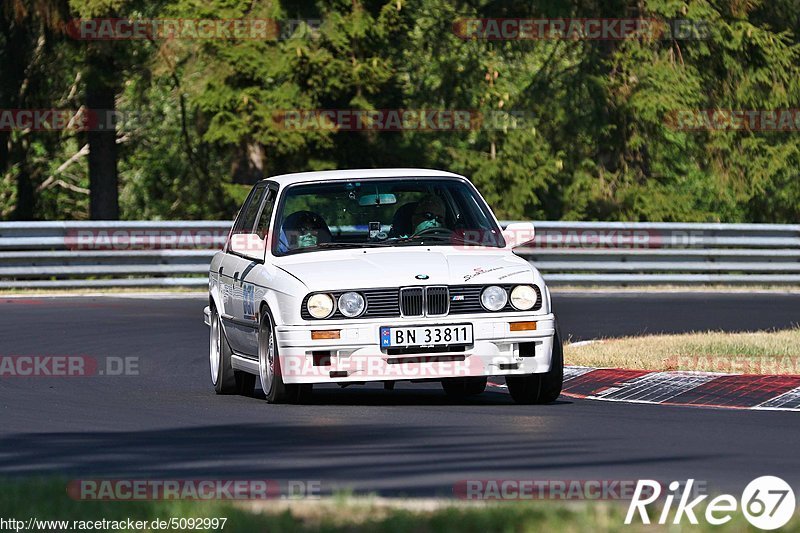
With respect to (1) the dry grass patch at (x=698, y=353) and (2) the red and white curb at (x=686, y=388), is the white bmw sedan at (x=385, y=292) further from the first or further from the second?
(1) the dry grass patch at (x=698, y=353)

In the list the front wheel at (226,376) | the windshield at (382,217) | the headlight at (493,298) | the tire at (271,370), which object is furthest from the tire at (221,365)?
the headlight at (493,298)

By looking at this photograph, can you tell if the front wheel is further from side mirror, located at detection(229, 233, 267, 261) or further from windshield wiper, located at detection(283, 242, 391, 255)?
windshield wiper, located at detection(283, 242, 391, 255)

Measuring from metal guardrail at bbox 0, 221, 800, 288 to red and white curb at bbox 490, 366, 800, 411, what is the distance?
1283 centimetres

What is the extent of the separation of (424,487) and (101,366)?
8.14m

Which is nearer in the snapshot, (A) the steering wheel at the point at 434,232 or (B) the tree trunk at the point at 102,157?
(A) the steering wheel at the point at 434,232

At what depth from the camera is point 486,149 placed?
1430 inches

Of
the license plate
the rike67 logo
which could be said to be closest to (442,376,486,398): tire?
the license plate

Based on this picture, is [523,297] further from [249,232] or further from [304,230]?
[249,232]

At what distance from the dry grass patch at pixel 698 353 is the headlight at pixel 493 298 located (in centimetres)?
311

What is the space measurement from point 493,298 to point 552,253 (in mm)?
16027

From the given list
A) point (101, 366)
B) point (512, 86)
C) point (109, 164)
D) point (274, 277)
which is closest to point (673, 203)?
point (512, 86)

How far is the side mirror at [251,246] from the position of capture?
Result: 41.5ft

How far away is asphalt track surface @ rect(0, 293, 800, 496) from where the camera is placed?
8344 mm

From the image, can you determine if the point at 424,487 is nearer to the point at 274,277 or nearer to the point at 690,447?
the point at 690,447
